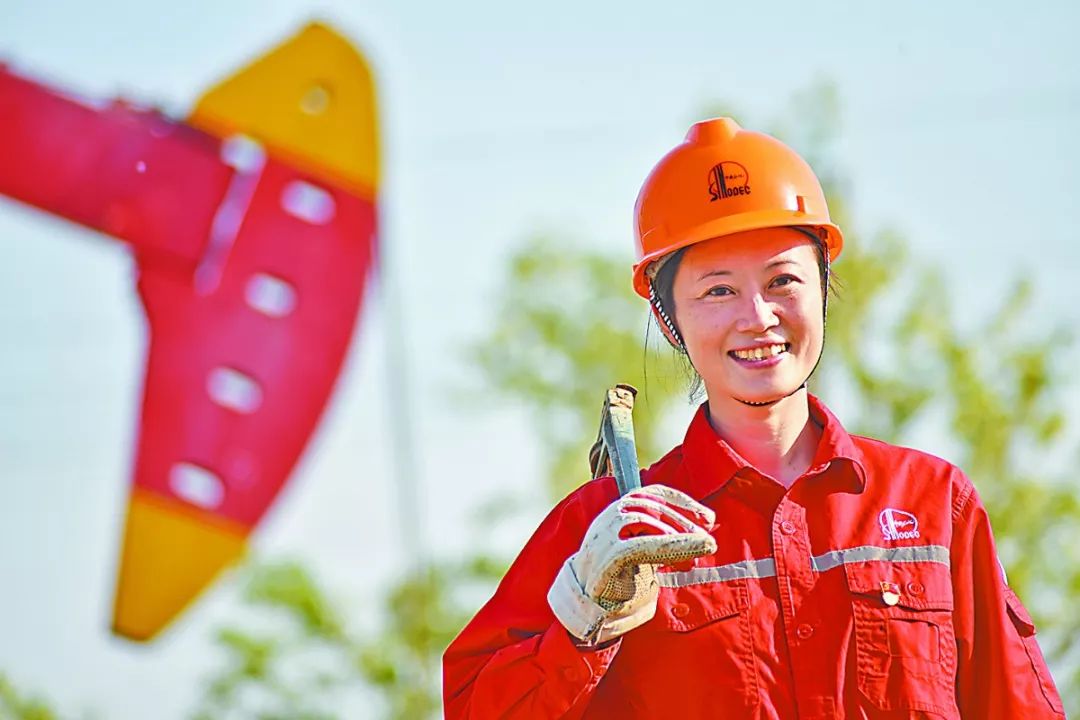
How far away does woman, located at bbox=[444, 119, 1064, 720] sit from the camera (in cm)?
256

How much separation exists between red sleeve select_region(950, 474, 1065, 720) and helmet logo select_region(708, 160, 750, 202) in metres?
0.57

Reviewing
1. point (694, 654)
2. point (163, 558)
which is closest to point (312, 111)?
point (163, 558)

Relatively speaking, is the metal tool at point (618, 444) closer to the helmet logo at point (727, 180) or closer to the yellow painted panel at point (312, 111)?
the helmet logo at point (727, 180)

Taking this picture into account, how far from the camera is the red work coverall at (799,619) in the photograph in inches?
101

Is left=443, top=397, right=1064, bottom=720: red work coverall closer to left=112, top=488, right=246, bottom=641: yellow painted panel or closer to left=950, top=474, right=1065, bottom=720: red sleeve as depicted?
left=950, top=474, right=1065, bottom=720: red sleeve

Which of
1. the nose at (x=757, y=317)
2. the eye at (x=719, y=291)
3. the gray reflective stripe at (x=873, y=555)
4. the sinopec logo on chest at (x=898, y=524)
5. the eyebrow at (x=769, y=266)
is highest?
the eyebrow at (x=769, y=266)

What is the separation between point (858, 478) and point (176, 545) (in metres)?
8.91

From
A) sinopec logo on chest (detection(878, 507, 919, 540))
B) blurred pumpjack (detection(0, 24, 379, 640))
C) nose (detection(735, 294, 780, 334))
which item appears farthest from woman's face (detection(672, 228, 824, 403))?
blurred pumpjack (detection(0, 24, 379, 640))

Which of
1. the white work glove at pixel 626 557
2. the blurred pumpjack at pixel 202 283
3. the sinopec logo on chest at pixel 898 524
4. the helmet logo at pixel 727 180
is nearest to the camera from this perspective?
the white work glove at pixel 626 557

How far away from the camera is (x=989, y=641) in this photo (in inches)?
105

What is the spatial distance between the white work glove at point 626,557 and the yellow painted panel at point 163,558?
28.5 feet

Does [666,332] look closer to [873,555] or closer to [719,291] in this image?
[719,291]

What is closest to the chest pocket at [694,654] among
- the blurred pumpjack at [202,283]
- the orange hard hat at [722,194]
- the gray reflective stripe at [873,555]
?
the gray reflective stripe at [873,555]

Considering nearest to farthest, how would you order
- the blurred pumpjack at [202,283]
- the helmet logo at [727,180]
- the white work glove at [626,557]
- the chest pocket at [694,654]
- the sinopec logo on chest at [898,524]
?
1. the white work glove at [626,557]
2. the chest pocket at [694,654]
3. the sinopec logo on chest at [898,524]
4. the helmet logo at [727,180]
5. the blurred pumpjack at [202,283]
